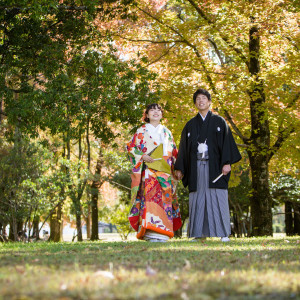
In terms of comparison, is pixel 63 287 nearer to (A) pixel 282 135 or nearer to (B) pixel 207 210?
(B) pixel 207 210

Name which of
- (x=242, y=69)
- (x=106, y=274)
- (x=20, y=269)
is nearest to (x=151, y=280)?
(x=106, y=274)

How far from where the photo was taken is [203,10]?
38.2ft

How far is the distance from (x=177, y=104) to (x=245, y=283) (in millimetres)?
10115

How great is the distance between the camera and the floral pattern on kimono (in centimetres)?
655

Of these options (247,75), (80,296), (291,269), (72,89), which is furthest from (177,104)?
(80,296)

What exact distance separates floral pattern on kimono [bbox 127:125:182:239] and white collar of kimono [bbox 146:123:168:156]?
39 mm

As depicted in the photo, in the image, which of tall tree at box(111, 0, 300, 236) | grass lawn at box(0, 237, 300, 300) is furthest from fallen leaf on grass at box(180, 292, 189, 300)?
tall tree at box(111, 0, 300, 236)

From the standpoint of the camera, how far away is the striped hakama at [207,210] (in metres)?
6.57

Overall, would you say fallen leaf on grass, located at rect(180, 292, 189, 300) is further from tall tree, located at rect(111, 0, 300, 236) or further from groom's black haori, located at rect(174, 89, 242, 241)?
tall tree, located at rect(111, 0, 300, 236)

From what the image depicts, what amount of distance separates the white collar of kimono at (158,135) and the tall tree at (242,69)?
14.7 feet

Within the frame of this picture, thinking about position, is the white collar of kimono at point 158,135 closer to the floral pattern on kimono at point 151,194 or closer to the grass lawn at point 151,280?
the floral pattern on kimono at point 151,194

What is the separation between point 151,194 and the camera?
6637 mm

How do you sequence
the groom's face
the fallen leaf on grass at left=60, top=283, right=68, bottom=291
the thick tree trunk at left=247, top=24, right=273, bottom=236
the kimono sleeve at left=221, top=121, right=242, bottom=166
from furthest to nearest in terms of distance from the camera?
the thick tree trunk at left=247, top=24, right=273, bottom=236, the groom's face, the kimono sleeve at left=221, top=121, right=242, bottom=166, the fallen leaf on grass at left=60, top=283, right=68, bottom=291

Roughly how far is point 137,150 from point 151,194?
77 cm
